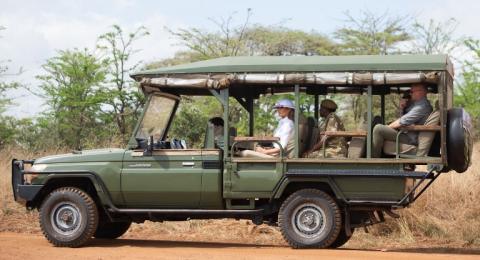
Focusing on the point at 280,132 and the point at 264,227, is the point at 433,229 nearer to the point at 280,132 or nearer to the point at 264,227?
the point at 264,227

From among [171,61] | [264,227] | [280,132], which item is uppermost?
[171,61]

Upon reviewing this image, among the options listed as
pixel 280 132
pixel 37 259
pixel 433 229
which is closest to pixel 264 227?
pixel 433 229

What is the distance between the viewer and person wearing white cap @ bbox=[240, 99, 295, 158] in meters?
11.3

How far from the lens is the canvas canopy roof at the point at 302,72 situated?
10.7 metres

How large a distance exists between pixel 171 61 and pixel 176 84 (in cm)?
2451

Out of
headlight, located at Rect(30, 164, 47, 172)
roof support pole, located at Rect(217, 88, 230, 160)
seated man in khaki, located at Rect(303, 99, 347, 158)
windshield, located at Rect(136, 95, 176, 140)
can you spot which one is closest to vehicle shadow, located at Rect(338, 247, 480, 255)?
seated man in khaki, located at Rect(303, 99, 347, 158)

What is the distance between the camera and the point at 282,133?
448 inches

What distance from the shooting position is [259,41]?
1378 inches

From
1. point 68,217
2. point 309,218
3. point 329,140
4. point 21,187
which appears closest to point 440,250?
point 309,218

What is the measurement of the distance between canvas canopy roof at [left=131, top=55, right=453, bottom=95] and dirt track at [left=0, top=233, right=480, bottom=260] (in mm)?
2052

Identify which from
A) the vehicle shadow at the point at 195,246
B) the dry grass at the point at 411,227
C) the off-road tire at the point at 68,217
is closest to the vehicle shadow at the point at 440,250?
the vehicle shadow at the point at 195,246

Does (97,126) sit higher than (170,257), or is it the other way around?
(97,126)

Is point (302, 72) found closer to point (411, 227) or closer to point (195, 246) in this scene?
point (195, 246)

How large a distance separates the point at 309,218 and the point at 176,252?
1698 mm
